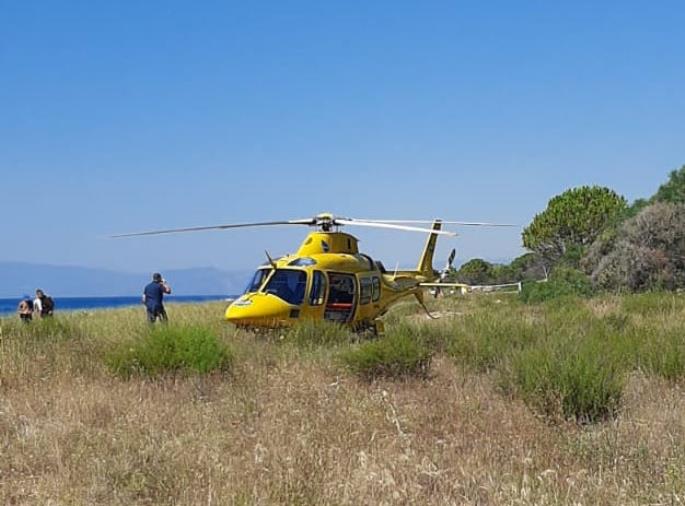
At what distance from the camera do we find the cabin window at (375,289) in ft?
52.1

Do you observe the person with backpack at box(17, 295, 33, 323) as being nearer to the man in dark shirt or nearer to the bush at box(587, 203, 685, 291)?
the man in dark shirt

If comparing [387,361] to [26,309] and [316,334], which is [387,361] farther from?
[26,309]

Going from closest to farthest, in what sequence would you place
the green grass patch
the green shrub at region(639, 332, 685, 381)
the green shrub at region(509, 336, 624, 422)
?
the green shrub at region(509, 336, 624, 422), the green shrub at region(639, 332, 685, 381), the green grass patch

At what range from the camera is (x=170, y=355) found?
31.9 ft

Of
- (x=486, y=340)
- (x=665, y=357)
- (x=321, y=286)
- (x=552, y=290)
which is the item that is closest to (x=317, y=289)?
(x=321, y=286)

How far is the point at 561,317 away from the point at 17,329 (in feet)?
34.3

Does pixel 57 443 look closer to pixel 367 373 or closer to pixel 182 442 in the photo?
pixel 182 442

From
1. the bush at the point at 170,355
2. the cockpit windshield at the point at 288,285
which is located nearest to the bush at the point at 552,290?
Answer: the cockpit windshield at the point at 288,285

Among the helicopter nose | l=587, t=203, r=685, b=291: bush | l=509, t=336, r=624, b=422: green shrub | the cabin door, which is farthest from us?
l=587, t=203, r=685, b=291: bush

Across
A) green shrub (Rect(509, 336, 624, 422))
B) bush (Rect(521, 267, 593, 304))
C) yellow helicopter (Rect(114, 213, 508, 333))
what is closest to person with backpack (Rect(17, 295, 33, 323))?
yellow helicopter (Rect(114, 213, 508, 333))

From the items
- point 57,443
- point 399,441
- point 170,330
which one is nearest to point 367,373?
point 170,330

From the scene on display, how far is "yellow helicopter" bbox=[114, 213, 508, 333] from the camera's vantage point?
13.8 m

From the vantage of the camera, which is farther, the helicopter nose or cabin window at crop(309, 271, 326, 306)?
cabin window at crop(309, 271, 326, 306)

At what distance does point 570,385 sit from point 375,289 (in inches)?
347
